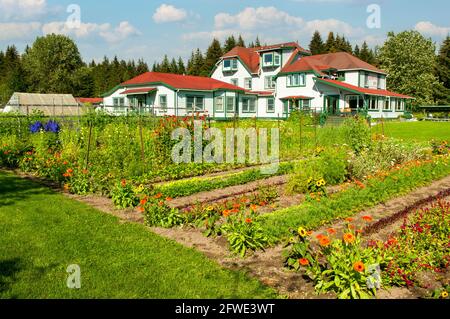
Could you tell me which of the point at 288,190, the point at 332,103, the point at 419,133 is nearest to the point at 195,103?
the point at 332,103

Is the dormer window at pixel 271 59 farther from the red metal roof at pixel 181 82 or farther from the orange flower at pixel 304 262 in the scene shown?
the orange flower at pixel 304 262

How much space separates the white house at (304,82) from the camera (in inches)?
1409

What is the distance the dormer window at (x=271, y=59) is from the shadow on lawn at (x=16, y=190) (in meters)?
33.5

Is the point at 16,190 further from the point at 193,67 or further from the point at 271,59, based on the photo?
the point at 193,67

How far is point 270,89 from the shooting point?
134 feet

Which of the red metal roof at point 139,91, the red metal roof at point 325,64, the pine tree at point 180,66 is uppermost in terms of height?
the pine tree at point 180,66

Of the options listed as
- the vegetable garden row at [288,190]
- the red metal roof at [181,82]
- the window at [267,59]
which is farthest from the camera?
the window at [267,59]

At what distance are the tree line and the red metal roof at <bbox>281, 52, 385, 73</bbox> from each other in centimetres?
1511

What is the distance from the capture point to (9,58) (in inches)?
3095

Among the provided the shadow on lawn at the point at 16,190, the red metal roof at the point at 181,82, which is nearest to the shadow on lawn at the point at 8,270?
the shadow on lawn at the point at 16,190

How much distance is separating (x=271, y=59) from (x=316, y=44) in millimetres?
35842

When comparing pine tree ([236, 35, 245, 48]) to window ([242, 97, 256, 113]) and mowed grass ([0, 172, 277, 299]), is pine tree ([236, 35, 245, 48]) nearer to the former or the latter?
window ([242, 97, 256, 113])

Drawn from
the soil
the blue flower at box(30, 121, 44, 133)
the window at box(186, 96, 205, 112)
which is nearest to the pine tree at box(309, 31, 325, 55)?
the window at box(186, 96, 205, 112)

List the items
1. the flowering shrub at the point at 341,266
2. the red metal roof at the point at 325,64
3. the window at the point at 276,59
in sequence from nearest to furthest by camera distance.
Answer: the flowering shrub at the point at 341,266 → the red metal roof at the point at 325,64 → the window at the point at 276,59
